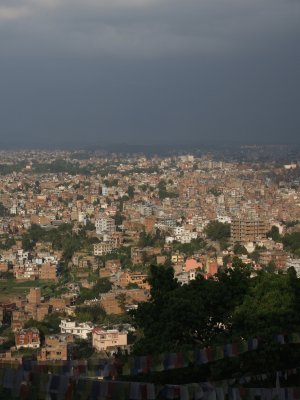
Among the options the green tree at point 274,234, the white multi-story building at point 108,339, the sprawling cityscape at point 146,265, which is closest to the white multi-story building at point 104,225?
the sprawling cityscape at point 146,265

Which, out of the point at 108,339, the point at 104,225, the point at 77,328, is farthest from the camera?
the point at 104,225

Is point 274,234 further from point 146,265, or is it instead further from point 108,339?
point 108,339

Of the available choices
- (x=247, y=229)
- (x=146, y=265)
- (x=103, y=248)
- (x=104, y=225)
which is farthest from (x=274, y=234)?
(x=104, y=225)

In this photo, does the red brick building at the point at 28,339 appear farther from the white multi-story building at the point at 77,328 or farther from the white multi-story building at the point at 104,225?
the white multi-story building at the point at 104,225

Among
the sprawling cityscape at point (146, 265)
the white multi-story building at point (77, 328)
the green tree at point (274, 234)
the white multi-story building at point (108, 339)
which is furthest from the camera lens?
the green tree at point (274, 234)

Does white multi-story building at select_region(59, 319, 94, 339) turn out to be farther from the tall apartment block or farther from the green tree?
the green tree

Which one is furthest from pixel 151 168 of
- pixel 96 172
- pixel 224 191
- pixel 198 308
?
pixel 198 308

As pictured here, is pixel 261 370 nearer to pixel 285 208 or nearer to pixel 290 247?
pixel 290 247
